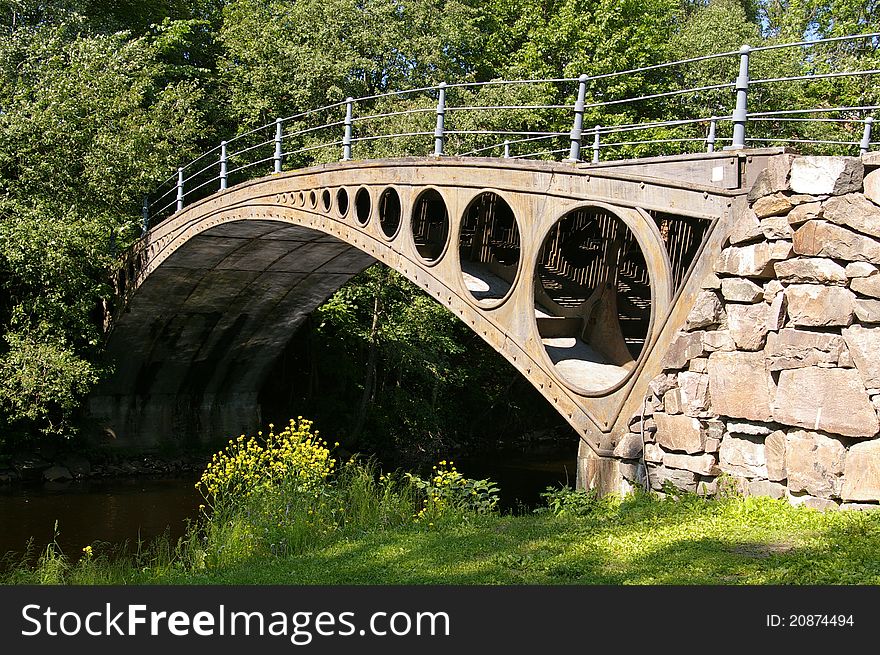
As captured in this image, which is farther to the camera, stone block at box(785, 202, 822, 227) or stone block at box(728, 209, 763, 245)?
stone block at box(728, 209, 763, 245)

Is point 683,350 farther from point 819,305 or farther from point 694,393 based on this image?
point 819,305

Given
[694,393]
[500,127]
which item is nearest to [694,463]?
[694,393]

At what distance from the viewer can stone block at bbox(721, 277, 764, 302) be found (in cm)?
888

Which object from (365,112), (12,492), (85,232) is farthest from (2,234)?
(365,112)

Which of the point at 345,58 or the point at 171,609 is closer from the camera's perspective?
the point at 171,609

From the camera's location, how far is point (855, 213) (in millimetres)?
8180

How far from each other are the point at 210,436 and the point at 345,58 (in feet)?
36.5

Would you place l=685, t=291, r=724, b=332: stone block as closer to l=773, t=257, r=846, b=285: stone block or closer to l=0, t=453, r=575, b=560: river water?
l=773, t=257, r=846, b=285: stone block

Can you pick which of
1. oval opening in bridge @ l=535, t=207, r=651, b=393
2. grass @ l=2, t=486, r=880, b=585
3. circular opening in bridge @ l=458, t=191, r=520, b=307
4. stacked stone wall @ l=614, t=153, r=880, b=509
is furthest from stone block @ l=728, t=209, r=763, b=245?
circular opening in bridge @ l=458, t=191, r=520, b=307

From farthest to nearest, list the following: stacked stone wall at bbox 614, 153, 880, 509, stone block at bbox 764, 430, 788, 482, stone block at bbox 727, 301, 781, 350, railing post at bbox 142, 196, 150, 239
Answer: railing post at bbox 142, 196, 150, 239 → stone block at bbox 727, 301, 781, 350 → stone block at bbox 764, 430, 788, 482 → stacked stone wall at bbox 614, 153, 880, 509

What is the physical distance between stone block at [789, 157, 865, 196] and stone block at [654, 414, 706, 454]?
2351 millimetres

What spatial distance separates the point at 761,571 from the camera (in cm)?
697

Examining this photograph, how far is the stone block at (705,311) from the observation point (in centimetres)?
923

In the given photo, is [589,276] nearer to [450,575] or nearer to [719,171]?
[719,171]
